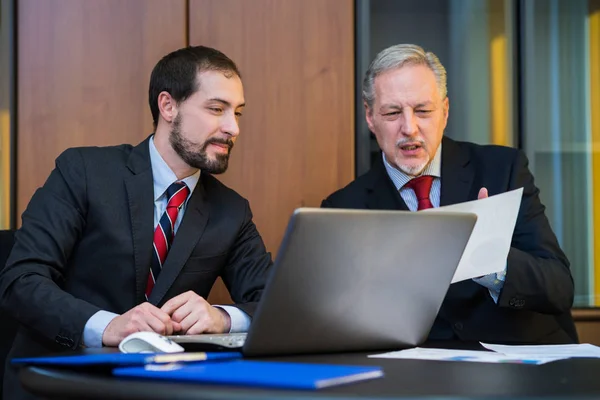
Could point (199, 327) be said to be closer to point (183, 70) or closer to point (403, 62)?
point (183, 70)

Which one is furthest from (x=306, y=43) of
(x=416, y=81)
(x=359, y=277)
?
(x=359, y=277)

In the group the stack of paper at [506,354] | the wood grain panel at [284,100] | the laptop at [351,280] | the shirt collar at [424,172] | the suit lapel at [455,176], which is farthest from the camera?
the wood grain panel at [284,100]

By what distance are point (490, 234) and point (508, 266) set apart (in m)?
0.48

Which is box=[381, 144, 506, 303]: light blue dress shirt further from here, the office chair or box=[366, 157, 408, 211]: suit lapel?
the office chair

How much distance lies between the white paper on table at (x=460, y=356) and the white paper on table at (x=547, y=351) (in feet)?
0.14

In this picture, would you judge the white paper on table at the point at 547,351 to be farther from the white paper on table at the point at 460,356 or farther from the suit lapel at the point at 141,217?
the suit lapel at the point at 141,217

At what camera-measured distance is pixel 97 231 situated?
7.25ft

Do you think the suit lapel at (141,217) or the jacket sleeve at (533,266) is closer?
the jacket sleeve at (533,266)

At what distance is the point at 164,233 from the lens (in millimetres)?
2254

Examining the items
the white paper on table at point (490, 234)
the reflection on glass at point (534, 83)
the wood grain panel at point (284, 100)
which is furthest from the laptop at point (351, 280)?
the reflection on glass at point (534, 83)

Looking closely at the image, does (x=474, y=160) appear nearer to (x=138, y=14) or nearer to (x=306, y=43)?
(x=306, y=43)

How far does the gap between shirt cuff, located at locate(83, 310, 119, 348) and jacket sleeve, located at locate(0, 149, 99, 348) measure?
0.02 meters

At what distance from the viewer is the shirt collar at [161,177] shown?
2.33 m

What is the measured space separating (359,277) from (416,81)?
1.44 metres
